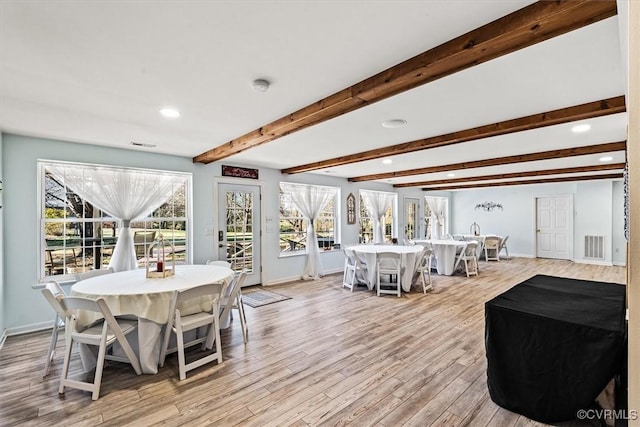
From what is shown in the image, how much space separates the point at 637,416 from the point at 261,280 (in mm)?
5537

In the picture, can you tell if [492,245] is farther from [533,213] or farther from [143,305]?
[143,305]

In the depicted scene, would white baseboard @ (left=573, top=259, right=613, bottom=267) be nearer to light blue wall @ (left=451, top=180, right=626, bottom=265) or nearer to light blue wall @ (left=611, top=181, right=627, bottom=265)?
light blue wall @ (left=451, top=180, right=626, bottom=265)

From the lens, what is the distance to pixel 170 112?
2.79 meters

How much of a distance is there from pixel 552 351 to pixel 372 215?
638 centimetres

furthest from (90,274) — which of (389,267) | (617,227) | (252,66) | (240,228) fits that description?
(617,227)

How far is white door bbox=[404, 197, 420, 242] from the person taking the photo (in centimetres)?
924

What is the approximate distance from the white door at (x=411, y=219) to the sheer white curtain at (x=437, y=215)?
0.97m

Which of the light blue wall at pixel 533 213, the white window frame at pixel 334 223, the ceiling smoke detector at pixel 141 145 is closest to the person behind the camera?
the ceiling smoke detector at pixel 141 145

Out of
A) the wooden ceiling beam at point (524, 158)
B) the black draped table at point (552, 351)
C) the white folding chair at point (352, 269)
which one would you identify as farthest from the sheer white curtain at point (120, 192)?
the wooden ceiling beam at point (524, 158)

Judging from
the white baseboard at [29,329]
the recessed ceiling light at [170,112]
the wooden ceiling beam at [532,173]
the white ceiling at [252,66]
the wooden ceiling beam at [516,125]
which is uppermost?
the white ceiling at [252,66]

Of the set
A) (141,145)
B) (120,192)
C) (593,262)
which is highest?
(141,145)

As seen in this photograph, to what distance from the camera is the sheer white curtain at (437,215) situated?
34.6 feet

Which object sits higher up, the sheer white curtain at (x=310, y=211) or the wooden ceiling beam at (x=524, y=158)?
the wooden ceiling beam at (x=524, y=158)

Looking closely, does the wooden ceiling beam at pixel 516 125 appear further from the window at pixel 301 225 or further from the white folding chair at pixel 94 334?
the white folding chair at pixel 94 334
